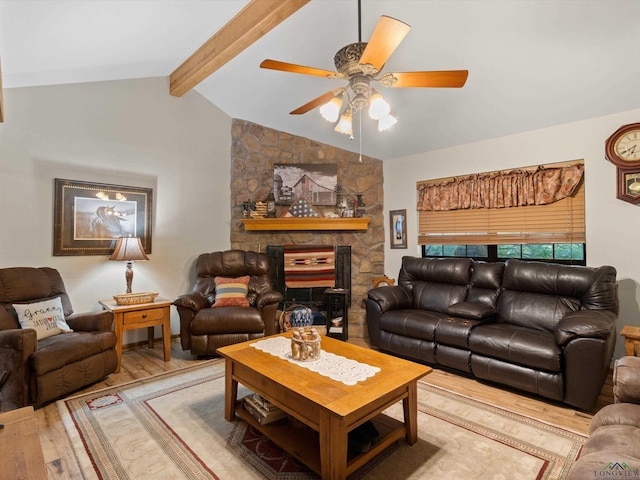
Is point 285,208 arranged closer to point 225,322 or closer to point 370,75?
point 225,322

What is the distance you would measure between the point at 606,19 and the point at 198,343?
4.28 meters

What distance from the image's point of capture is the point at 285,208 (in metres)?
4.88

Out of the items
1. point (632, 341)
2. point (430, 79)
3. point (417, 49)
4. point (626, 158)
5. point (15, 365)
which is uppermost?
Answer: point (417, 49)

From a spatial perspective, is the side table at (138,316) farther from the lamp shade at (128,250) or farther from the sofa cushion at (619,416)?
the sofa cushion at (619,416)

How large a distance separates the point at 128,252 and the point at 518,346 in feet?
12.4

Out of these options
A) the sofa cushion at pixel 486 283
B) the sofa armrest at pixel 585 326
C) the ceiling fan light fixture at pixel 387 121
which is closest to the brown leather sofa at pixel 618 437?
the sofa armrest at pixel 585 326

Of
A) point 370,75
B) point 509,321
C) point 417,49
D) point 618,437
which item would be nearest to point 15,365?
point 370,75

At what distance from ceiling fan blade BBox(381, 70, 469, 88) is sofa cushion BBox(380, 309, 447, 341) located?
218 cm

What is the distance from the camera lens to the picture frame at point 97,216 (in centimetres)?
349

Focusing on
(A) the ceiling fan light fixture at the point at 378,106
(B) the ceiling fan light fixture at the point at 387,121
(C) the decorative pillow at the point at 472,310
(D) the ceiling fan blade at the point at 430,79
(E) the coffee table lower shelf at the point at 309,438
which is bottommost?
(E) the coffee table lower shelf at the point at 309,438

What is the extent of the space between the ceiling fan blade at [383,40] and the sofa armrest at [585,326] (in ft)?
7.71

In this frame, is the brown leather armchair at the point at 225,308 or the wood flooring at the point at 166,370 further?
the brown leather armchair at the point at 225,308

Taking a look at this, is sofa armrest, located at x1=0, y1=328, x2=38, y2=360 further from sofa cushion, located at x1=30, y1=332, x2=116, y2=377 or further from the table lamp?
the table lamp

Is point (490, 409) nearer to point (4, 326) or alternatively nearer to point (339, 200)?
point (339, 200)
